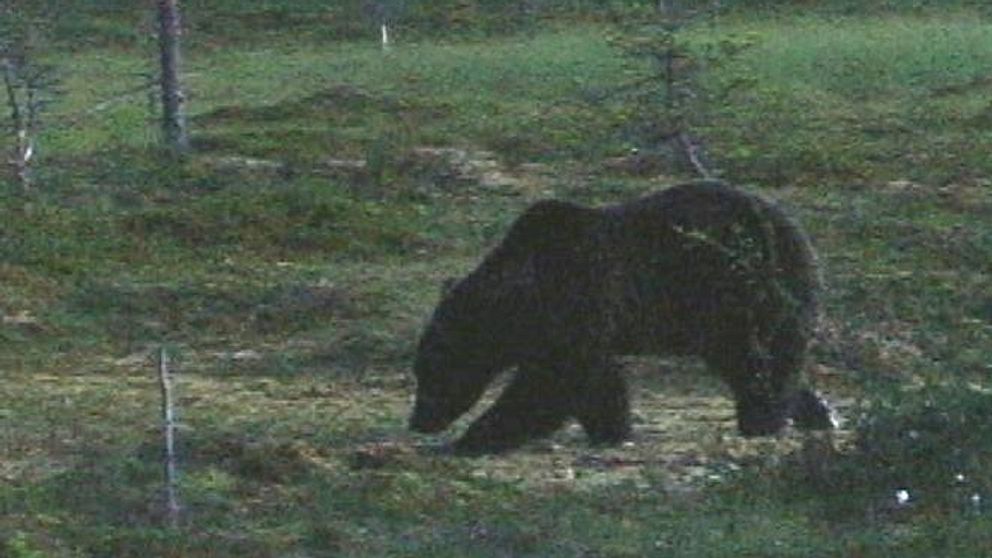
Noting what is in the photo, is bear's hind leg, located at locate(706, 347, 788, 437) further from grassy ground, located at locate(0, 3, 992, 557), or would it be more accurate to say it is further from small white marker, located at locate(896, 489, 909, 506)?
small white marker, located at locate(896, 489, 909, 506)

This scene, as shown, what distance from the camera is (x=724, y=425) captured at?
11414mm

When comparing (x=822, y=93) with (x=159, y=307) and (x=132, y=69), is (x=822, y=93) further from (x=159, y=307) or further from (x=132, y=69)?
(x=159, y=307)

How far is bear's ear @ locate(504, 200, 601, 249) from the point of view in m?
10.8

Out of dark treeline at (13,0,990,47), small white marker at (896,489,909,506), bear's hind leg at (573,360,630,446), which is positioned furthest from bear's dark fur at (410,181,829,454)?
dark treeline at (13,0,990,47)

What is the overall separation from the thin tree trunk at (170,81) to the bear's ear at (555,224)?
12111mm

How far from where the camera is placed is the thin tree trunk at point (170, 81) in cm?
2259

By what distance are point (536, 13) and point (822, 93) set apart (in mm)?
11822

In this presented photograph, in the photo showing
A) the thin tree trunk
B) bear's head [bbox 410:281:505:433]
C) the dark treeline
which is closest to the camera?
bear's head [bbox 410:281:505:433]

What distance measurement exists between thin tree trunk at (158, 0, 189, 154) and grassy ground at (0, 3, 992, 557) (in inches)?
11.7

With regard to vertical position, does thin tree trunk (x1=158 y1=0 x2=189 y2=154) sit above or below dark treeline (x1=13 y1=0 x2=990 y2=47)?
above

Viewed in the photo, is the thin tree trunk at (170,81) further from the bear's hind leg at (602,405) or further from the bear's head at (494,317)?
the bear's hind leg at (602,405)

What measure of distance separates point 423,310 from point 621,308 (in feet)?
14.2

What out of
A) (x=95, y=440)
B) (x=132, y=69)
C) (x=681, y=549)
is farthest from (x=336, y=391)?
(x=132, y=69)

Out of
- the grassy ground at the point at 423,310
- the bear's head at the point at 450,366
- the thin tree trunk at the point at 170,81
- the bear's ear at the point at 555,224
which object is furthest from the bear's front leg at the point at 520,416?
the thin tree trunk at the point at 170,81
